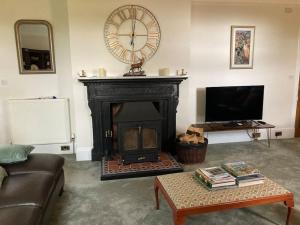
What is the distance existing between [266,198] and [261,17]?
3458 millimetres

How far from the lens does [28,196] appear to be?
195 centimetres

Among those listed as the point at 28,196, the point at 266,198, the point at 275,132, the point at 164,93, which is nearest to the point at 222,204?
the point at 266,198

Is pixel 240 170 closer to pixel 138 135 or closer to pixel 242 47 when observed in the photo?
pixel 138 135

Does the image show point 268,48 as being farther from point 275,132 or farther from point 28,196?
point 28,196

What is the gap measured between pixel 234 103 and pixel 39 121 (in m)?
3.23

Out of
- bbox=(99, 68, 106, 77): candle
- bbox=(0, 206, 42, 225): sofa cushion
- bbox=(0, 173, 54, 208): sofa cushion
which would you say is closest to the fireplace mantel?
bbox=(99, 68, 106, 77): candle

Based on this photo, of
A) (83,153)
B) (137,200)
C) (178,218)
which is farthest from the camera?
(83,153)

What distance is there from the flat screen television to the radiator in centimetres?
238

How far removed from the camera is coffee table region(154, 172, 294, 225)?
6.66ft

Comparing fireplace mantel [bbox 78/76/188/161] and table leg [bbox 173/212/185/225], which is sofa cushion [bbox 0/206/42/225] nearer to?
table leg [bbox 173/212/185/225]

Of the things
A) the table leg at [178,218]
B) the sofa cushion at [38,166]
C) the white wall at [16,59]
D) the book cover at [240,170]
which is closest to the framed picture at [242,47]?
the book cover at [240,170]

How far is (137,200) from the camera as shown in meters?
2.78

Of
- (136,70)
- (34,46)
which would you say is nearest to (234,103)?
(136,70)

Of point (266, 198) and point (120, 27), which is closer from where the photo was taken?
point (266, 198)
